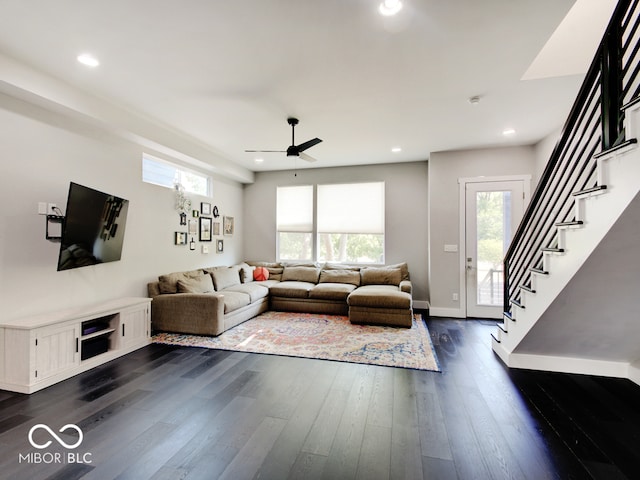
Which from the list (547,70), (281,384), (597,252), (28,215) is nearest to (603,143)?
(597,252)

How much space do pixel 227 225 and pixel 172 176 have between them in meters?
1.74

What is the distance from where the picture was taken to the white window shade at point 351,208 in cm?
643

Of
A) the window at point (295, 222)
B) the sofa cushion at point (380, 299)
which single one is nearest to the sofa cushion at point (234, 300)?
the sofa cushion at point (380, 299)

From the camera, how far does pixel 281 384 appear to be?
9.18 feet

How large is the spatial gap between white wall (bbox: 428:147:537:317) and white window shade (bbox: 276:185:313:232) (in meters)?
2.63

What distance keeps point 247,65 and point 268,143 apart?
2189mm

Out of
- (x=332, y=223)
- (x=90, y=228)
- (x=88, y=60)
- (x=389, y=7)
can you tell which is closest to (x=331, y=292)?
(x=332, y=223)

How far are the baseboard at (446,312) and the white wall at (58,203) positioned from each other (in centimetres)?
455

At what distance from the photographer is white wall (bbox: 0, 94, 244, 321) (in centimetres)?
292

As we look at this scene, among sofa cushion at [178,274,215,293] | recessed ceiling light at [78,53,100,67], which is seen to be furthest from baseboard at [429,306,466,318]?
recessed ceiling light at [78,53,100,67]

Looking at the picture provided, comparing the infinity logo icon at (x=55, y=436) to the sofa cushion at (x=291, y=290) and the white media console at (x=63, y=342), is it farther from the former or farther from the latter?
the sofa cushion at (x=291, y=290)

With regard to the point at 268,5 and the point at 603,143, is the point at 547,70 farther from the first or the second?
the point at 268,5

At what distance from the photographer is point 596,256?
196 cm

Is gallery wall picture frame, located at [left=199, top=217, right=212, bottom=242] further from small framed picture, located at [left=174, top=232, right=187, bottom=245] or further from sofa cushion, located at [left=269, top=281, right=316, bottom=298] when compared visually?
sofa cushion, located at [left=269, top=281, right=316, bottom=298]
